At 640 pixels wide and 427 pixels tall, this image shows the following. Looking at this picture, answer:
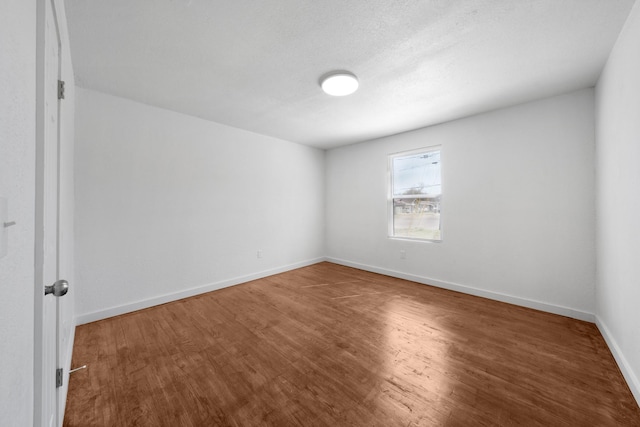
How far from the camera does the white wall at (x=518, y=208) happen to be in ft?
8.86

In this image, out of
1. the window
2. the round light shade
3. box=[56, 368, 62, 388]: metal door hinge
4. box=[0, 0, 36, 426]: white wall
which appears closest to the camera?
box=[0, 0, 36, 426]: white wall

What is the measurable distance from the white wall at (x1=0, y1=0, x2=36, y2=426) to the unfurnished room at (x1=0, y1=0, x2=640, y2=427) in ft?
0.04

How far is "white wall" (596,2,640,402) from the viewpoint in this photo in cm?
165

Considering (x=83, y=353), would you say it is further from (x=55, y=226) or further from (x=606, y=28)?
(x=606, y=28)

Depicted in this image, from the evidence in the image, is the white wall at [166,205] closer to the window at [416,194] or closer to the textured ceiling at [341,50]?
the textured ceiling at [341,50]

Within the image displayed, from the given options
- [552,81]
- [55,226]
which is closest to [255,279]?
[55,226]

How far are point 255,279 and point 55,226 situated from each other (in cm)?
303

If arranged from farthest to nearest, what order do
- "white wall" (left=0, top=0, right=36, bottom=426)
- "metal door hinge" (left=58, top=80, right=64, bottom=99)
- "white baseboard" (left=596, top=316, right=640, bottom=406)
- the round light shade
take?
1. the round light shade
2. "white baseboard" (left=596, top=316, right=640, bottom=406)
3. "metal door hinge" (left=58, top=80, right=64, bottom=99)
4. "white wall" (left=0, top=0, right=36, bottom=426)

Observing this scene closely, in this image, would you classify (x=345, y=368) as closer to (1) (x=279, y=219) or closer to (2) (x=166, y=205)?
(2) (x=166, y=205)

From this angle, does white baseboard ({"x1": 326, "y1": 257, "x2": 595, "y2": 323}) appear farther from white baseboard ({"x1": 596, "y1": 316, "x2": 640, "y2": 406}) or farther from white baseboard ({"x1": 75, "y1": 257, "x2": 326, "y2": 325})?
white baseboard ({"x1": 75, "y1": 257, "x2": 326, "y2": 325})

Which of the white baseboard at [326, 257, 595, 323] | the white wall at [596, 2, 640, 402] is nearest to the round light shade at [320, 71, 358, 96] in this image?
the white wall at [596, 2, 640, 402]

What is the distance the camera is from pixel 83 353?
6.86ft

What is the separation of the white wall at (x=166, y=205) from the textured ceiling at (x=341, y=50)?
464 mm

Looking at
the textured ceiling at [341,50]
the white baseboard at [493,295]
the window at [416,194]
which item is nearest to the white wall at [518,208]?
the white baseboard at [493,295]
